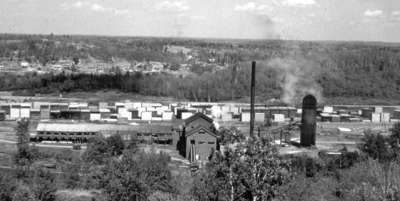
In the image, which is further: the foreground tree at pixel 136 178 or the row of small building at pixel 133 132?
the row of small building at pixel 133 132

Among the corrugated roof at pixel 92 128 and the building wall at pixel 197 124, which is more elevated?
the building wall at pixel 197 124

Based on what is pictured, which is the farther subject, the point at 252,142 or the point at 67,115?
the point at 67,115

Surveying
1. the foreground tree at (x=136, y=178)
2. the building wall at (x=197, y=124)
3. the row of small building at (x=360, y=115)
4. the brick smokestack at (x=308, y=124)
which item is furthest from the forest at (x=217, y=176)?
the row of small building at (x=360, y=115)

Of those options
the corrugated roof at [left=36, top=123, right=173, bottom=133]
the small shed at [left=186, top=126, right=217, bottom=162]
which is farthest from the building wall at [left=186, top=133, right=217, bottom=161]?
the corrugated roof at [left=36, top=123, right=173, bottom=133]

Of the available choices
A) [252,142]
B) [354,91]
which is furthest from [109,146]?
[354,91]

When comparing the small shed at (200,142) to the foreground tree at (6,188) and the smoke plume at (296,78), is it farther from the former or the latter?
the smoke plume at (296,78)

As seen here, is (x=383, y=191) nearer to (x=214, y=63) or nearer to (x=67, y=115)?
(x=67, y=115)

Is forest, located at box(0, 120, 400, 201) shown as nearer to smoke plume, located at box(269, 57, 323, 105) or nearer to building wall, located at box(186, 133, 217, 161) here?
building wall, located at box(186, 133, 217, 161)
